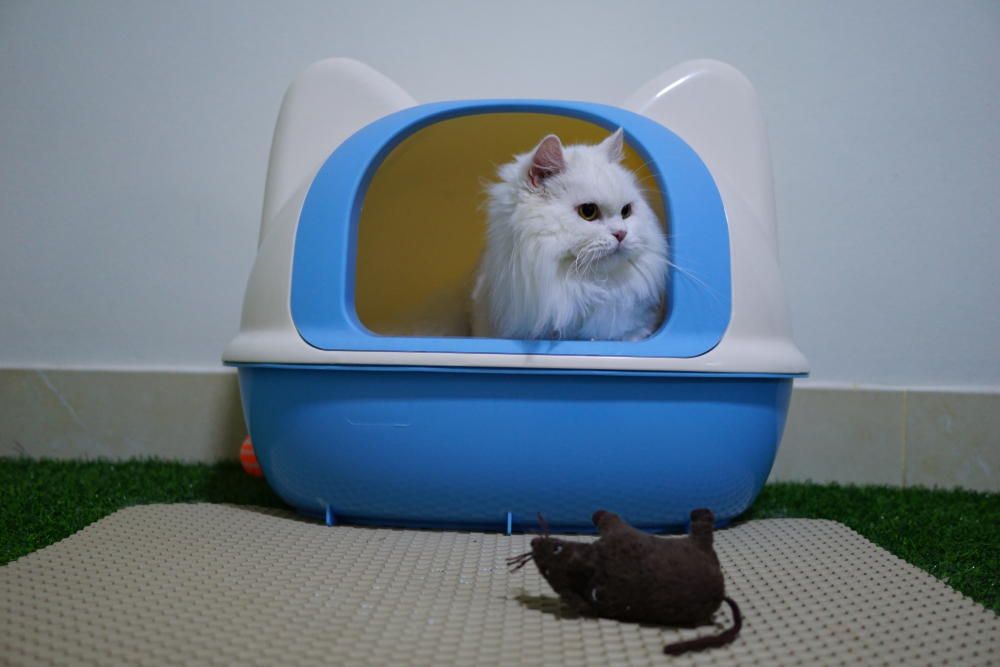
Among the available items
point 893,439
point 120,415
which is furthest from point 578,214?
point 120,415

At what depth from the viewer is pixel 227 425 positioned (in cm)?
206

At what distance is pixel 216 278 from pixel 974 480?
2626 millimetres

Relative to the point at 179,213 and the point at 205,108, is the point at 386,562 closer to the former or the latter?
the point at 179,213

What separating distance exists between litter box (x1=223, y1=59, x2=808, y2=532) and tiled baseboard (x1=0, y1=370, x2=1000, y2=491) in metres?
0.77

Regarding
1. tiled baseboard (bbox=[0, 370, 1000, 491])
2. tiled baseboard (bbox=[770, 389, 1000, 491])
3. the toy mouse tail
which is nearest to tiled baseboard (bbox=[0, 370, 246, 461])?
tiled baseboard (bbox=[0, 370, 1000, 491])

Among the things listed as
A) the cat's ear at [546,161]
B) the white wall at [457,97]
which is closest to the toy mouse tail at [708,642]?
the cat's ear at [546,161]

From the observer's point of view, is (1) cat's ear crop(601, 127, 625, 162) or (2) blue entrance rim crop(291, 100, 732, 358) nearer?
(2) blue entrance rim crop(291, 100, 732, 358)

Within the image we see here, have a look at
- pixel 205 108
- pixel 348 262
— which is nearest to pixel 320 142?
pixel 348 262

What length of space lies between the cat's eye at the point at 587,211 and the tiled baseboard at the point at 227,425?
1.17 m

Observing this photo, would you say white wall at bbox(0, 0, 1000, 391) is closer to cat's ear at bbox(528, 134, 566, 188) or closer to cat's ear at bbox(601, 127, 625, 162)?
cat's ear at bbox(601, 127, 625, 162)

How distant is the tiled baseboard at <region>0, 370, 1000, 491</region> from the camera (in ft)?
6.38

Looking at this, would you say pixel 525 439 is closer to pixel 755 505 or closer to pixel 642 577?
pixel 642 577

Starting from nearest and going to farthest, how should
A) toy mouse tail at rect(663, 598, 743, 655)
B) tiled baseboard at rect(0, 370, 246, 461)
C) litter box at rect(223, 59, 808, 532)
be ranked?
toy mouse tail at rect(663, 598, 743, 655), litter box at rect(223, 59, 808, 532), tiled baseboard at rect(0, 370, 246, 461)

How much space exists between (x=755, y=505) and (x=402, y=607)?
113 cm
